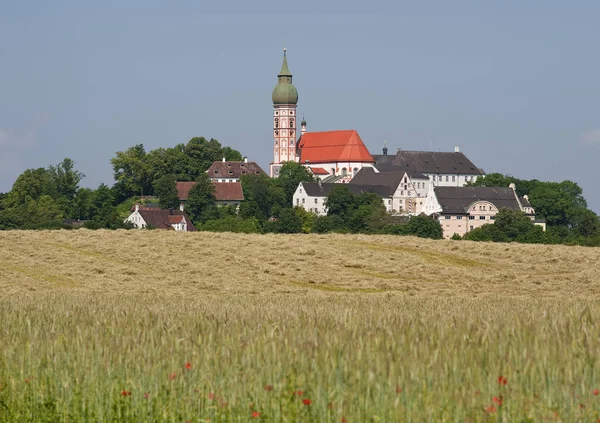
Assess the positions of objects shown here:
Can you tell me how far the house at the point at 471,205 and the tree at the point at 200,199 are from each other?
38872 mm

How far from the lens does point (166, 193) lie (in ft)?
508

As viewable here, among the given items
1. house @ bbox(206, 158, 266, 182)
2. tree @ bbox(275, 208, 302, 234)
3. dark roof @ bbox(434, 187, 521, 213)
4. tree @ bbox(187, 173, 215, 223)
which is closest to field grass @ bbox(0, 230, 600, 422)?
tree @ bbox(275, 208, 302, 234)

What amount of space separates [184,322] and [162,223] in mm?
126174

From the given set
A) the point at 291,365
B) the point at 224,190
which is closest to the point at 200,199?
the point at 224,190

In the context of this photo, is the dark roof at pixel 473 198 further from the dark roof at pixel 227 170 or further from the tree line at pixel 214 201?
the dark roof at pixel 227 170

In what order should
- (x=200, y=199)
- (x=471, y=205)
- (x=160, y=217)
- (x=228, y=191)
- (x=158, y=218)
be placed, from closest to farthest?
(x=158, y=218) → (x=160, y=217) → (x=200, y=199) → (x=228, y=191) → (x=471, y=205)

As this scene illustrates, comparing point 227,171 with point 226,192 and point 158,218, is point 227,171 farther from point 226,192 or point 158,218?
A: point 158,218

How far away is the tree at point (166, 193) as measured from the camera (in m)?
154

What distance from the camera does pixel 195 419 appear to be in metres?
9.35

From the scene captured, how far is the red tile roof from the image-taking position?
16151cm

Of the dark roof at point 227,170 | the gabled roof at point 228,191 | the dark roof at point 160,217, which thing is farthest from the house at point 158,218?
the dark roof at point 227,170

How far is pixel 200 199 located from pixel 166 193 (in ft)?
18.1

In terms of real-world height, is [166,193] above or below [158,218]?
above

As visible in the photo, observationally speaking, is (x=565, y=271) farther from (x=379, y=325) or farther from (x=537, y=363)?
(x=537, y=363)
